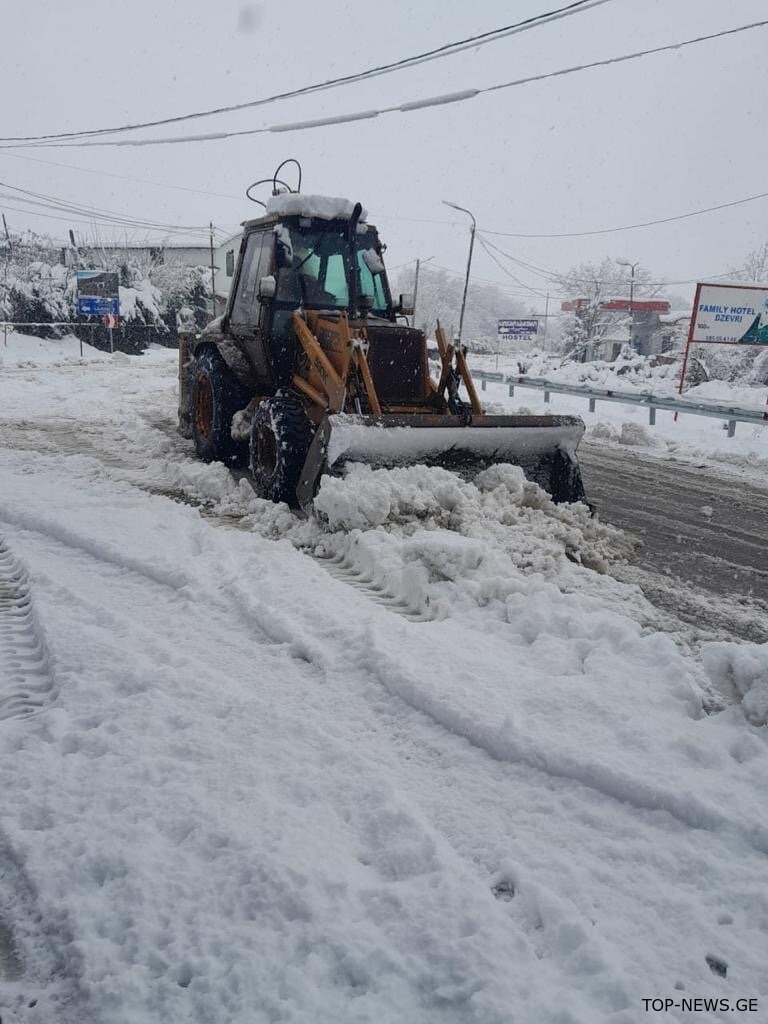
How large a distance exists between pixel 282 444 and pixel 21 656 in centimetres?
299

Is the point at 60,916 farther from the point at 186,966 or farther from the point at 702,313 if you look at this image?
the point at 702,313

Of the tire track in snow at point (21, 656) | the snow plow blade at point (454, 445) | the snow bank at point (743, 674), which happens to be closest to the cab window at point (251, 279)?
the snow plow blade at point (454, 445)

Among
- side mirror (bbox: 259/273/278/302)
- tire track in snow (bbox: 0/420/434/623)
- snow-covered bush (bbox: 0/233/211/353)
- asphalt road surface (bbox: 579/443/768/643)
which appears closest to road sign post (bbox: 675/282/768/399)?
asphalt road surface (bbox: 579/443/768/643)

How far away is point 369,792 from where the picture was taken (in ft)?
8.24

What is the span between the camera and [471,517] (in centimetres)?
527

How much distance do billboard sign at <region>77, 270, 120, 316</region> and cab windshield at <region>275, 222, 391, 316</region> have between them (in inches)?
955

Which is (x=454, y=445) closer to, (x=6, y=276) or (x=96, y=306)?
(x=96, y=306)

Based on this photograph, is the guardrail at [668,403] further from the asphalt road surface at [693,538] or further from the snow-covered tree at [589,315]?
the snow-covered tree at [589,315]

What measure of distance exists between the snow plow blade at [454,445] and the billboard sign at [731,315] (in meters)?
9.79

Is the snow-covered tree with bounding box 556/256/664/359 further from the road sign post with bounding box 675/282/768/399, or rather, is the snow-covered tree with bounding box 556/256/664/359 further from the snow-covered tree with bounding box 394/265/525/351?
the road sign post with bounding box 675/282/768/399

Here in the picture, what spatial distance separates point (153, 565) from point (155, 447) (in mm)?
4509

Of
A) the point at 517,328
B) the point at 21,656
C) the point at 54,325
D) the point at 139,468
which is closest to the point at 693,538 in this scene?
the point at 21,656

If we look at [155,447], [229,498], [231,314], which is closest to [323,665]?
[229,498]

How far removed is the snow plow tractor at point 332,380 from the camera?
5.82 meters
